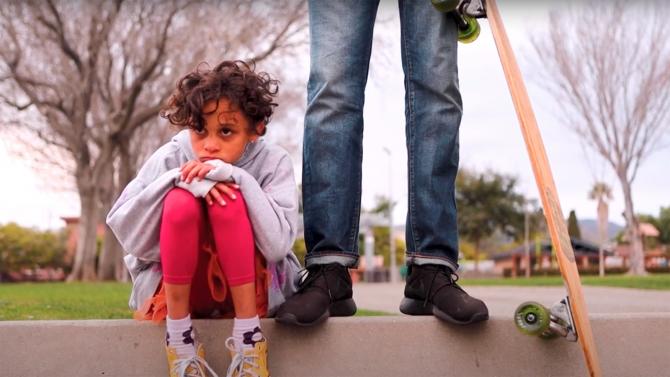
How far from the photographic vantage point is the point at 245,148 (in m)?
1.99

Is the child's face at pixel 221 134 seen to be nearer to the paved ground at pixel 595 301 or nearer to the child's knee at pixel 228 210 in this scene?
the child's knee at pixel 228 210

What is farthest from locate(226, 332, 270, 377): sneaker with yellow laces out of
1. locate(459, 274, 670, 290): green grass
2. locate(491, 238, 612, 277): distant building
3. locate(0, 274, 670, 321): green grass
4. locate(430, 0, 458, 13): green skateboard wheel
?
locate(491, 238, 612, 277): distant building

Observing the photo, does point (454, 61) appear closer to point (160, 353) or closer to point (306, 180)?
point (306, 180)

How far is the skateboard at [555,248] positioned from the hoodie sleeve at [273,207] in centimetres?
62

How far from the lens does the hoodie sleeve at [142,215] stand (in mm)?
1721

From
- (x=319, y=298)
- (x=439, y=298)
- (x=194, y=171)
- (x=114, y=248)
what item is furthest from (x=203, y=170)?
(x=114, y=248)

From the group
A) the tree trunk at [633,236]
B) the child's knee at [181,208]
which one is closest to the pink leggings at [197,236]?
the child's knee at [181,208]

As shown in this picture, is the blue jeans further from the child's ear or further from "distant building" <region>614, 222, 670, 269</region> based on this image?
"distant building" <region>614, 222, 670, 269</region>

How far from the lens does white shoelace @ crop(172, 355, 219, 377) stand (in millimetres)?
1744

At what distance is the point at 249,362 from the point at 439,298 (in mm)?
551

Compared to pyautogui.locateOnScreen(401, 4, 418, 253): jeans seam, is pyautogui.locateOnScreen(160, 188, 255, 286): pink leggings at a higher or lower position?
lower

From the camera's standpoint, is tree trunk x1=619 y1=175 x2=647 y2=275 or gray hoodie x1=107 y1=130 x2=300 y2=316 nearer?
gray hoodie x1=107 y1=130 x2=300 y2=316

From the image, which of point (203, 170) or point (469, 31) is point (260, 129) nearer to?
point (203, 170)

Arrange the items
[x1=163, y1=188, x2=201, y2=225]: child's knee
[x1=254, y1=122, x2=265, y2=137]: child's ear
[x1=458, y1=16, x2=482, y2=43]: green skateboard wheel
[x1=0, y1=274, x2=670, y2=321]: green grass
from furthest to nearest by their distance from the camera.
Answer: [x1=0, y1=274, x2=670, y2=321]: green grass
[x1=458, y1=16, x2=482, y2=43]: green skateboard wheel
[x1=254, y1=122, x2=265, y2=137]: child's ear
[x1=163, y1=188, x2=201, y2=225]: child's knee
